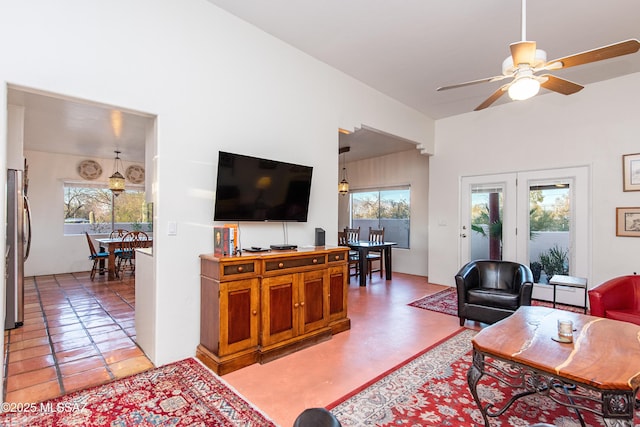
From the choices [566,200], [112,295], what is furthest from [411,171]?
[112,295]

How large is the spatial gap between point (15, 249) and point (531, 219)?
22.9ft

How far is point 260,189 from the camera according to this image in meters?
3.21

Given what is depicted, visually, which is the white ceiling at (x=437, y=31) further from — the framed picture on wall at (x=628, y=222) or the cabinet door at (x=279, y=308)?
the cabinet door at (x=279, y=308)

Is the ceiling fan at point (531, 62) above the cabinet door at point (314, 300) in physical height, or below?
above

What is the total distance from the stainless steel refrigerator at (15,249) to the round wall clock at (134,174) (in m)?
4.37

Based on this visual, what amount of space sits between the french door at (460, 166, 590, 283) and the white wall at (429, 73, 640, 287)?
12 centimetres

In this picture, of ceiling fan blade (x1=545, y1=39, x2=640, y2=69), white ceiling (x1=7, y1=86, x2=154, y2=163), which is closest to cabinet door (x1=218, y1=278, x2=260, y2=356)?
white ceiling (x1=7, y1=86, x2=154, y2=163)

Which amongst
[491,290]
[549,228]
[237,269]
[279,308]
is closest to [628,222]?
[549,228]

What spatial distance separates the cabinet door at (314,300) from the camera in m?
3.12

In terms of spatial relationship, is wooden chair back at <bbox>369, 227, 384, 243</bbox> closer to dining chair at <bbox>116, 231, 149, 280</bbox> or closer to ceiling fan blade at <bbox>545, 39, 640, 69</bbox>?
dining chair at <bbox>116, 231, 149, 280</bbox>

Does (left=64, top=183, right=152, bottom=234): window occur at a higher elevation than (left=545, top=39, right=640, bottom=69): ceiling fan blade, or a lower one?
lower

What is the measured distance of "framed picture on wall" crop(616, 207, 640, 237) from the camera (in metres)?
4.13

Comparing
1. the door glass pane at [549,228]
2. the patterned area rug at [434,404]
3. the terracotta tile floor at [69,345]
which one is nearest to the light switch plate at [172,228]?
the terracotta tile floor at [69,345]

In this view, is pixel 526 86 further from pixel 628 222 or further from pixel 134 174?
pixel 134 174
